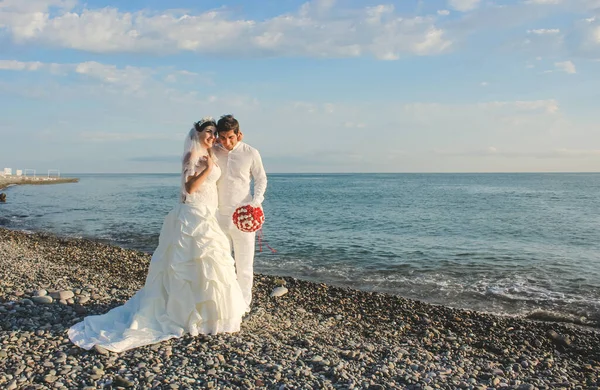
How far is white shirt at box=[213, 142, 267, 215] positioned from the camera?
7.21 metres

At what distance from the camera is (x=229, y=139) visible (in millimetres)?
7109

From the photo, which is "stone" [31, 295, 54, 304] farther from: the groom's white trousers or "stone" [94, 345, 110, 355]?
the groom's white trousers

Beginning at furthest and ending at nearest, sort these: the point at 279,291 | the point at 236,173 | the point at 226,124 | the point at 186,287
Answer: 1. the point at 279,291
2. the point at 236,173
3. the point at 226,124
4. the point at 186,287

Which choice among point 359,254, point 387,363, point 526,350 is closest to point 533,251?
point 359,254

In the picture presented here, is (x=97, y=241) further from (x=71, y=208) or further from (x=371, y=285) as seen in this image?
(x=71, y=208)

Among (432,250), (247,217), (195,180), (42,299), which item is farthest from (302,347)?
(432,250)

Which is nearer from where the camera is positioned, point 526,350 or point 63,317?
point 63,317

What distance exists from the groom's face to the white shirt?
58 millimetres

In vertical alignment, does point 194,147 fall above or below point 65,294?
above

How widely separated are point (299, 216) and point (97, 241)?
564 inches

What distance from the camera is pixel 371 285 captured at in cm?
1320

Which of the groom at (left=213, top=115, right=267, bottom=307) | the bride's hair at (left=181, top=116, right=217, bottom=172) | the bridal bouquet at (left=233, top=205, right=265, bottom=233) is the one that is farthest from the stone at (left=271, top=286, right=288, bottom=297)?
the bride's hair at (left=181, top=116, right=217, bottom=172)

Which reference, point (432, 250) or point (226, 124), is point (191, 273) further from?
point (432, 250)

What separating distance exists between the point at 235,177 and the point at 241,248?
1.15m
